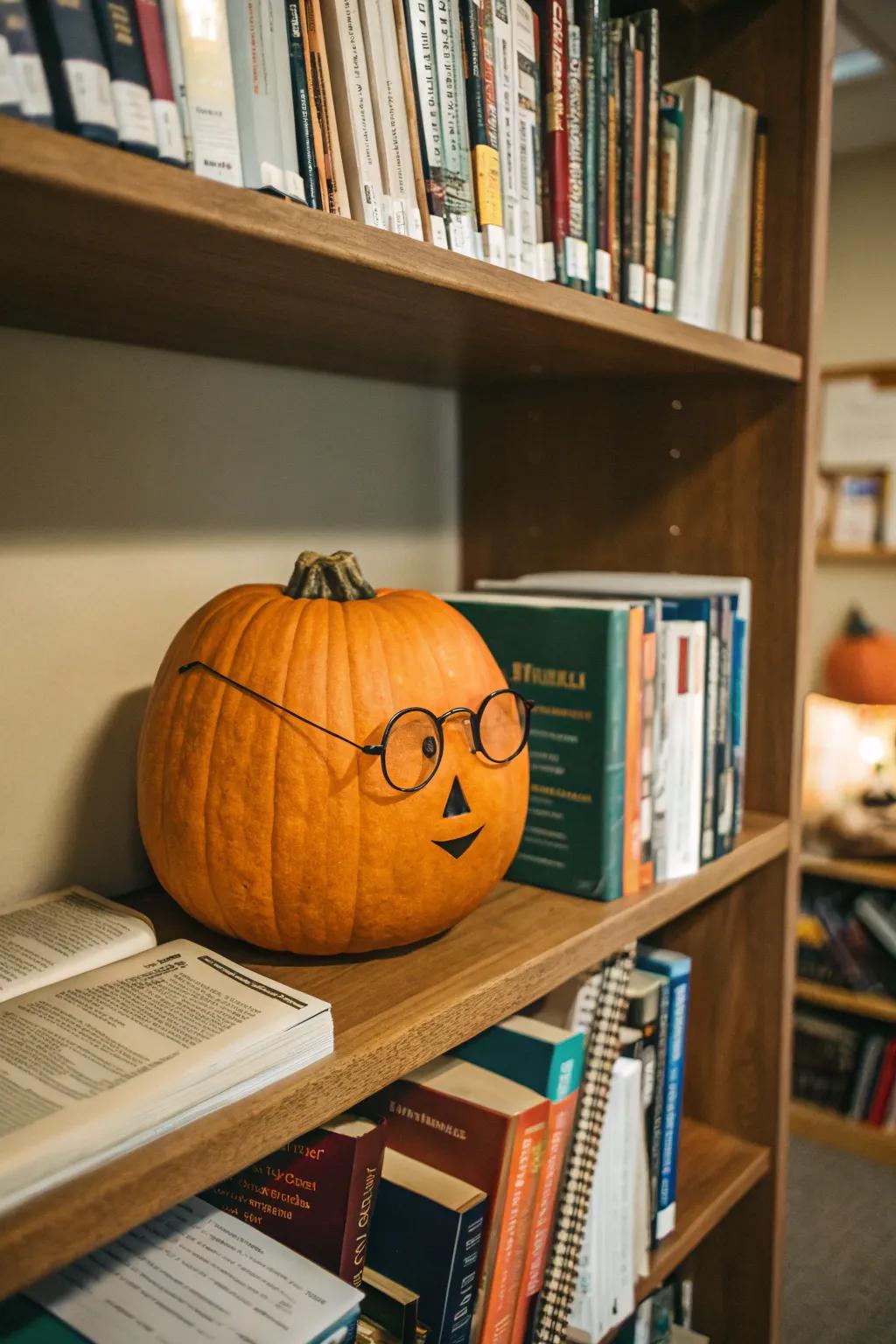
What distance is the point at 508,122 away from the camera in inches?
32.3

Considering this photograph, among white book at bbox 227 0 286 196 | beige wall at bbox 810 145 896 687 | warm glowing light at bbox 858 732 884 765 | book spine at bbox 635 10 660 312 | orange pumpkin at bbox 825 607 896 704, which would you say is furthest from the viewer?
beige wall at bbox 810 145 896 687

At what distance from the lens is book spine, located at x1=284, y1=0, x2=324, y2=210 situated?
65 centimetres

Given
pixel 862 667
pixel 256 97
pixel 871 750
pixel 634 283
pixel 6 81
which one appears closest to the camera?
pixel 6 81

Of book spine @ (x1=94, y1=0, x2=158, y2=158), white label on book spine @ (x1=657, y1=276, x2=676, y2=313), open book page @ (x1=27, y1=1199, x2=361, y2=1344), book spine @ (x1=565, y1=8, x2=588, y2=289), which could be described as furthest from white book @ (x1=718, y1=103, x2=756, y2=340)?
open book page @ (x1=27, y1=1199, x2=361, y2=1344)

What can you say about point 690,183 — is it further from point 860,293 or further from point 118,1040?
point 860,293

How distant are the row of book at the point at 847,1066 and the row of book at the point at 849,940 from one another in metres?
0.09

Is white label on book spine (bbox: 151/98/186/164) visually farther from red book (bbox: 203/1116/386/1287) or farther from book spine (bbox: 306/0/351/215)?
red book (bbox: 203/1116/386/1287)

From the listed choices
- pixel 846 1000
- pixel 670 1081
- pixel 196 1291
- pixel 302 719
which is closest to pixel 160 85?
pixel 302 719

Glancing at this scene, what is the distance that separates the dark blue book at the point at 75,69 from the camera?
0.50 meters

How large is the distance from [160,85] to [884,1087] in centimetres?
242

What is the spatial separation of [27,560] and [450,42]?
0.51 meters

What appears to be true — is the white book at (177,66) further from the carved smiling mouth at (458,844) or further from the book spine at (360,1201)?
the book spine at (360,1201)

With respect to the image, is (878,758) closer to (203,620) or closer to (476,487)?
(476,487)

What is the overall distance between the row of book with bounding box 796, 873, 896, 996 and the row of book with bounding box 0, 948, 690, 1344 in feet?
5.04
